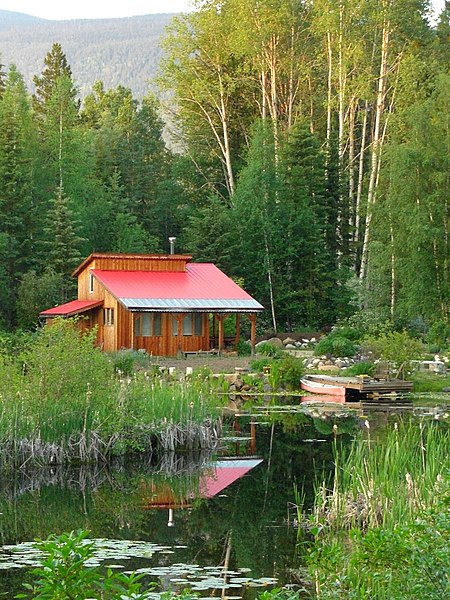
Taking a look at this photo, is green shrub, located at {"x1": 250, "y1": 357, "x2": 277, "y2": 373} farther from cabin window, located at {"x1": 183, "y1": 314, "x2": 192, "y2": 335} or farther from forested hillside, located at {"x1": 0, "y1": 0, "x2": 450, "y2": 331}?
forested hillside, located at {"x1": 0, "y1": 0, "x2": 450, "y2": 331}

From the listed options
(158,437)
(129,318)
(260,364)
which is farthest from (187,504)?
(129,318)

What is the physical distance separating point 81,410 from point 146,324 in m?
20.4

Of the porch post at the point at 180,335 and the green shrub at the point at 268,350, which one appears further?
the porch post at the point at 180,335

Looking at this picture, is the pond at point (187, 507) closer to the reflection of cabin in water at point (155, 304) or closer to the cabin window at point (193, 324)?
the reflection of cabin in water at point (155, 304)

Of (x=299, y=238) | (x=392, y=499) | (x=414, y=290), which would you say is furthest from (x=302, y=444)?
(x=299, y=238)

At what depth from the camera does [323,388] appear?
97.0ft

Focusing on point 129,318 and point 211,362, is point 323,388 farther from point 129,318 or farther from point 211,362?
point 129,318

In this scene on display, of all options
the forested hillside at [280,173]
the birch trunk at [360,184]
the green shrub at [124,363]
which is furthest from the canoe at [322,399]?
the birch trunk at [360,184]

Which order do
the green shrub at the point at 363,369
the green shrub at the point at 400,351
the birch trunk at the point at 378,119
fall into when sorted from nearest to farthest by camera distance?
the green shrub at the point at 400,351 → the green shrub at the point at 363,369 → the birch trunk at the point at 378,119

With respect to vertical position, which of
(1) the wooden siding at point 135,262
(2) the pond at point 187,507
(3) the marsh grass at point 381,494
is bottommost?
(2) the pond at point 187,507

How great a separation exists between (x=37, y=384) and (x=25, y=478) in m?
1.96

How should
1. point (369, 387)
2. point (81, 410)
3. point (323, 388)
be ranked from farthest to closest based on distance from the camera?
point (323, 388) → point (369, 387) → point (81, 410)

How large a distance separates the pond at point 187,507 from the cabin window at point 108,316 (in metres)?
17.2

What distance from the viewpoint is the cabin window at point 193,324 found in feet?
126
